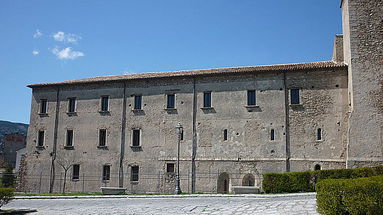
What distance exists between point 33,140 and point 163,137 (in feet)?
39.3

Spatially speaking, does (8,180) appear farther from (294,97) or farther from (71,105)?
(294,97)

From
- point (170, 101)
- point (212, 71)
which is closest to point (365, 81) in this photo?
point (212, 71)

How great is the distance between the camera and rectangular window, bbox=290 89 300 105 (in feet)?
86.8

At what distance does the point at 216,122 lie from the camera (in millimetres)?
27844

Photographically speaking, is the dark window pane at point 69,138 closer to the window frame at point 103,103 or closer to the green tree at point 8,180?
the window frame at point 103,103

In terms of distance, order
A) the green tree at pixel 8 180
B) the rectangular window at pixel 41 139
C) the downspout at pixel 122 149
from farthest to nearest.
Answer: the green tree at pixel 8 180 → the rectangular window at pixel 41 139 → the downspout at pixel 122 149

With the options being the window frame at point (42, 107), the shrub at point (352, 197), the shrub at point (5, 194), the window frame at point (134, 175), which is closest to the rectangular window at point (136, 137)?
the window frame at point (134, 175)

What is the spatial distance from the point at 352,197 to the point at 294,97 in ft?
60.3

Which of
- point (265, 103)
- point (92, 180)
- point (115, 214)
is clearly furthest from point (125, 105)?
point (115, 214)

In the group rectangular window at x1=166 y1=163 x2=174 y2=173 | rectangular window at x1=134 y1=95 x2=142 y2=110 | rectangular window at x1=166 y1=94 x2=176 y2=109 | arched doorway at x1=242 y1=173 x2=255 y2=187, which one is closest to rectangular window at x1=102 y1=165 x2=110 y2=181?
rectangular window at x1=166 y1=163 x2=174 y2=173

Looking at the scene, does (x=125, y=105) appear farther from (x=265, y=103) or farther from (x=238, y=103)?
(x=265, y=103)

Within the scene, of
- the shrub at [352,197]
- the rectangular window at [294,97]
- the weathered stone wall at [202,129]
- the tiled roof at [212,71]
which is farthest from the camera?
the rectangular window at [294,97]

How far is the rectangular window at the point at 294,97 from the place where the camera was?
2645cm

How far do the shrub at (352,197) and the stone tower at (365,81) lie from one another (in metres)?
15.1
